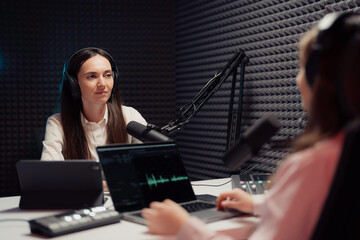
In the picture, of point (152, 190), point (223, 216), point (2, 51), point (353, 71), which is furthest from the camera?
point (2, 51)

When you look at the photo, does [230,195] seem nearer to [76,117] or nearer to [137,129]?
[137,129]

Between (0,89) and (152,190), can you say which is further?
(0,89)

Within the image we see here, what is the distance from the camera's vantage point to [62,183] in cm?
155

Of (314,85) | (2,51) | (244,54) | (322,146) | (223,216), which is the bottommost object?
(223,216)

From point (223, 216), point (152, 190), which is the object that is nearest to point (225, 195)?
point (223, 216)

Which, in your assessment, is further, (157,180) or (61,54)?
(61,54)

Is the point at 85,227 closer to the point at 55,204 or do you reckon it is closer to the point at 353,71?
the point at 55,204

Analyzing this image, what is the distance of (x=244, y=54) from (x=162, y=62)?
1207 millimetres

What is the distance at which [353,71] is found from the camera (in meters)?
0.73

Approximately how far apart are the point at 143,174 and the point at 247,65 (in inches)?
A: 55.2

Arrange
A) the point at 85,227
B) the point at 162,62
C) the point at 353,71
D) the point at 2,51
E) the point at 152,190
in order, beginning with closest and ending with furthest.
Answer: the point at 353,71
the point at 85,227
the point at 152,190
the point at 2,51
the point at 162,62

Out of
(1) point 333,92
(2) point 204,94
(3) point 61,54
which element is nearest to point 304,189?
(1) point 333,92

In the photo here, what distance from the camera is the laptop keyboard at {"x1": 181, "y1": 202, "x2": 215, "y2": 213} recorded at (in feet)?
4.80

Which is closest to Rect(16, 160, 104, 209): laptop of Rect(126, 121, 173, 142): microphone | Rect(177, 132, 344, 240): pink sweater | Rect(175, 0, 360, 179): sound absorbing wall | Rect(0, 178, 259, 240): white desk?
Rect(0, 178, 259, 240): white desk
